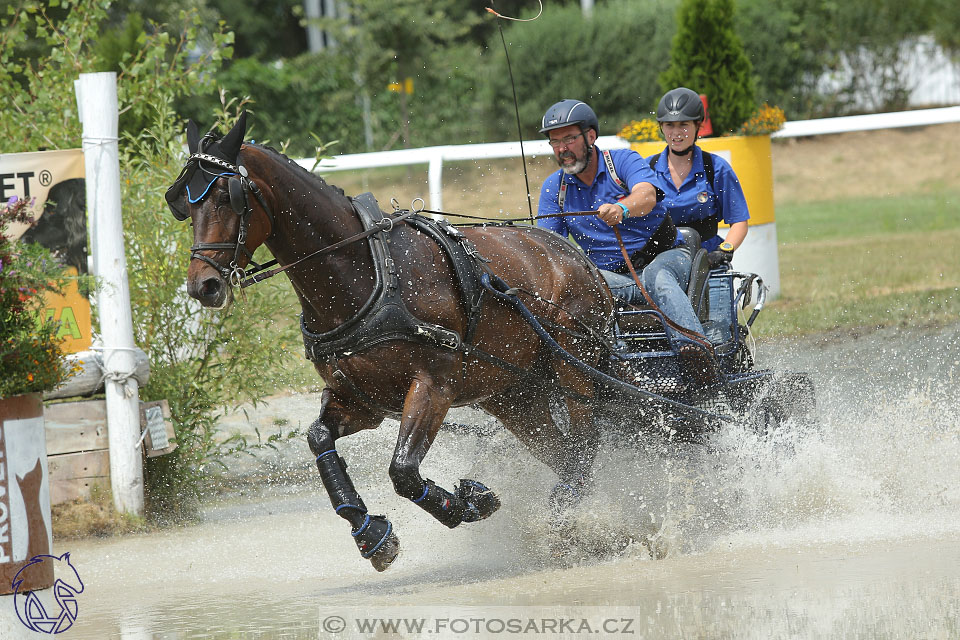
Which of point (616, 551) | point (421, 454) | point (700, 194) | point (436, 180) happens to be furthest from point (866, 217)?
point (421, 454)

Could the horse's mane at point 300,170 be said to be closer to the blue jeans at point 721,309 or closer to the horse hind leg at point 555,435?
the horse hind leg at point 555,435

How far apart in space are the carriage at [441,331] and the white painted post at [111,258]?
1.99 m

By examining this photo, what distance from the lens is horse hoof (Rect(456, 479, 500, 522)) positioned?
18.3 ft

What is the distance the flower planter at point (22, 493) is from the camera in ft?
15.4

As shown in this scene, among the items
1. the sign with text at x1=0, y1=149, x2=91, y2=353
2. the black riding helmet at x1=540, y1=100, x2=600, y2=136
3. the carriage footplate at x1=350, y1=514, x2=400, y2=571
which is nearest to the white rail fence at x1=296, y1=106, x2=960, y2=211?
the sign with text at x1=0, y1=149, x2=91, y2=353

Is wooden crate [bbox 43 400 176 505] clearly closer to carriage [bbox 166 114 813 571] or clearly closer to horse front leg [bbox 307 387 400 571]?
horse front leg [bbox 307 387 400 571]

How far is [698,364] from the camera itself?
638 centimetres

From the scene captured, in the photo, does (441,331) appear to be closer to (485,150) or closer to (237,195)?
(237,195)

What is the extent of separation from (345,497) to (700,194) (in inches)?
107

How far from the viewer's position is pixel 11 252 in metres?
4.84

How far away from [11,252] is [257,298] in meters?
2.86

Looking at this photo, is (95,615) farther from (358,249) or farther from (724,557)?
(724,557)

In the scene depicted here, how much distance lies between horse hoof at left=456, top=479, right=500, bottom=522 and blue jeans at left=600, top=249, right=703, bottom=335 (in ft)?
4.51

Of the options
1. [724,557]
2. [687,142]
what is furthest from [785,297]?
[724,557]
